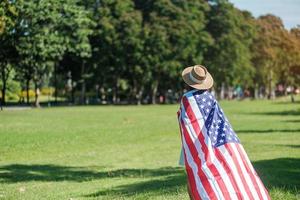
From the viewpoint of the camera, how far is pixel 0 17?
32125mm

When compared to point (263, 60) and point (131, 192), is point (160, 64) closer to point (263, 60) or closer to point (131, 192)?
point (263, 60)

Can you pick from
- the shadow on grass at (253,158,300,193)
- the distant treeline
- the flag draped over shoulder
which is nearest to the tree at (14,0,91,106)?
the distant treeline

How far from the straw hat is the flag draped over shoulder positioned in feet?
0.33

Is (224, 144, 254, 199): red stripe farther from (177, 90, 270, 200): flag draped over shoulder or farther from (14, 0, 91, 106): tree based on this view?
(14, 0, 91, 106): tree

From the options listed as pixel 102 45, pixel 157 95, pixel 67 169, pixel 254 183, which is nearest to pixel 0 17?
pixel 67 169

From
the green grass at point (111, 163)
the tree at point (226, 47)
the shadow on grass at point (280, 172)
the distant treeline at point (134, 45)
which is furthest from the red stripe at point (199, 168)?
the tree at point (226, 47)

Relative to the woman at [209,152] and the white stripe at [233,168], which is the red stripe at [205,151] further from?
the white stripe at [233,168]

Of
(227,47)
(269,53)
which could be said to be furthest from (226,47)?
(269,53)

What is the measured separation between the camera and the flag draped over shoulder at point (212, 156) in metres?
7.32

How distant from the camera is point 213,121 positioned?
25.1 ft

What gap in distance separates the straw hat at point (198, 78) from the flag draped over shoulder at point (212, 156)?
0.10 meters

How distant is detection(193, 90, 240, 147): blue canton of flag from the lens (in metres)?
7.56

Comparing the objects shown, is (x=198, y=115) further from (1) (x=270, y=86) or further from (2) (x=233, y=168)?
(1) (x=270, y=86)

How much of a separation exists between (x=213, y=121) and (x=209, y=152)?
16.1 inches
